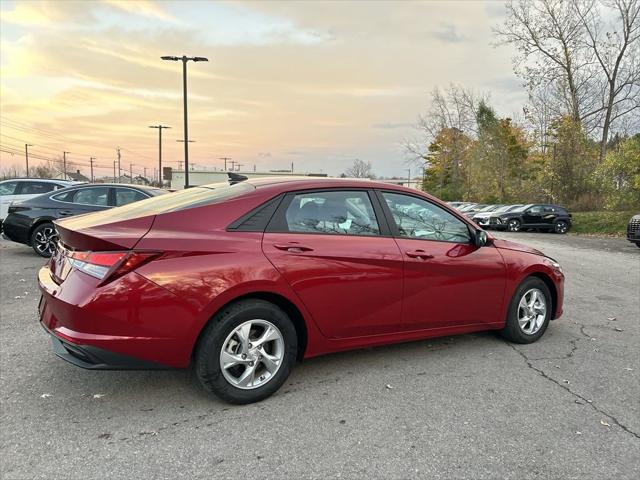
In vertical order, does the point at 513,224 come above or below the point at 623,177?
below

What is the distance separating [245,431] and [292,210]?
1556 millimetres

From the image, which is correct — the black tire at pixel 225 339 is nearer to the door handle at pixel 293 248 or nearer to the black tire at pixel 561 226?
the door handle at pixel 293 248

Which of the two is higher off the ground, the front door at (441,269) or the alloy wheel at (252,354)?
the front door at (441,269)

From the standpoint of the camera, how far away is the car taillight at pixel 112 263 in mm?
2910

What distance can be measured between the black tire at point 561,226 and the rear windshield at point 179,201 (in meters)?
24.0

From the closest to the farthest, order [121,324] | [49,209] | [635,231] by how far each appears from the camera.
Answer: [121,324] < [49,209] < [635,231]

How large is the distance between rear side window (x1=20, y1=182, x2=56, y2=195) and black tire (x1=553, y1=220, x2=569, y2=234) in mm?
22434

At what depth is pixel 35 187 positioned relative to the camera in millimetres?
12547

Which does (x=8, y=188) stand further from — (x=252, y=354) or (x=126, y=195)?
(x=252, y=354)

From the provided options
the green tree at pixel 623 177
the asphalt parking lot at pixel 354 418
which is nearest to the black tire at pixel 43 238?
the asphalt parking lot at pixel 354 418

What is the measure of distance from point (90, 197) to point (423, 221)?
7.72m

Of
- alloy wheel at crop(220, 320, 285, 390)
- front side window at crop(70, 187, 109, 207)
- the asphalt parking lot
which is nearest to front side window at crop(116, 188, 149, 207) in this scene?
front side window at crop(70, 187, 109, 207)

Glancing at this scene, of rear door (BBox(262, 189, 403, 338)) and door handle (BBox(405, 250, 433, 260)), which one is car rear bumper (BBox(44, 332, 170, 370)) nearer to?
rear door (BBox(262, 189, 403, 338))

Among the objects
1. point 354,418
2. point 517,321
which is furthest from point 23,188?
point 517,321
